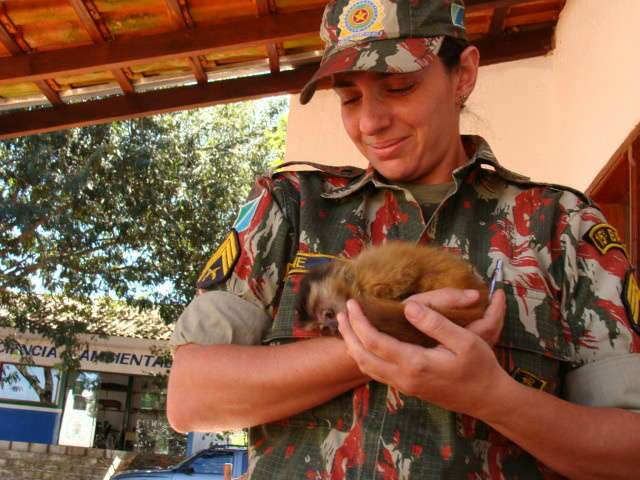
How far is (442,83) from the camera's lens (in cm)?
210

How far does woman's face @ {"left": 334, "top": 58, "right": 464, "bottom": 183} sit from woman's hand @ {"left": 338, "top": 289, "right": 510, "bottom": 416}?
63 cm

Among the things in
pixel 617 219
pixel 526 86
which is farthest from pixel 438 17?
pixel 526 86

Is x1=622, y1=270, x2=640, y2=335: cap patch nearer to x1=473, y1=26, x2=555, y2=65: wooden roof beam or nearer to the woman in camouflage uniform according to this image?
the woman in camouflage uniform

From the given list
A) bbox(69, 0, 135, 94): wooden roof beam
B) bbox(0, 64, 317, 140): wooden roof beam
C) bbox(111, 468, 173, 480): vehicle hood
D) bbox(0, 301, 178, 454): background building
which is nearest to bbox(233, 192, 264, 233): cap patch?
bbox(69, 0, 135, 94): wooden roof beam

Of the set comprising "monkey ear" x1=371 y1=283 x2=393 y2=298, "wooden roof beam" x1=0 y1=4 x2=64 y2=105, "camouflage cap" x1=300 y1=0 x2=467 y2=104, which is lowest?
"monkey ear" x1=371 y1=283 x2=393 y2=298

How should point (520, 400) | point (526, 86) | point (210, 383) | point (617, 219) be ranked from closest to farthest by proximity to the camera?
point (520, 400)
point (210, 383)
point (617, 219)
point (526, 86)

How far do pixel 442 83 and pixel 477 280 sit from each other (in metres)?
0.61

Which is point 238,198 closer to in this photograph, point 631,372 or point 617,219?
point 617,219

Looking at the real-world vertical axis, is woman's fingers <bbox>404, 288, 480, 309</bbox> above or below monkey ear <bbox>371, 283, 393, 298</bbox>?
below

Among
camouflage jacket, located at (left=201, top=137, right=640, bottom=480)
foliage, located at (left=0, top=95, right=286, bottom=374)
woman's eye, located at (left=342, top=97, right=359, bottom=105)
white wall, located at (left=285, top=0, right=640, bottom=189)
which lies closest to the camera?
camouflage jacket, located at (left=201, top=137, right=640, bottom=480)

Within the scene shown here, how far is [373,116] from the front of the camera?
2.00 meters

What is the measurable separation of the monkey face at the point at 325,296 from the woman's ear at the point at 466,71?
0.73 m

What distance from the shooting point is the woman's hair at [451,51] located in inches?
82.7

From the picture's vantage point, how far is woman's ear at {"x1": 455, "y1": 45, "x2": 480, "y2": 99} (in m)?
2.18
